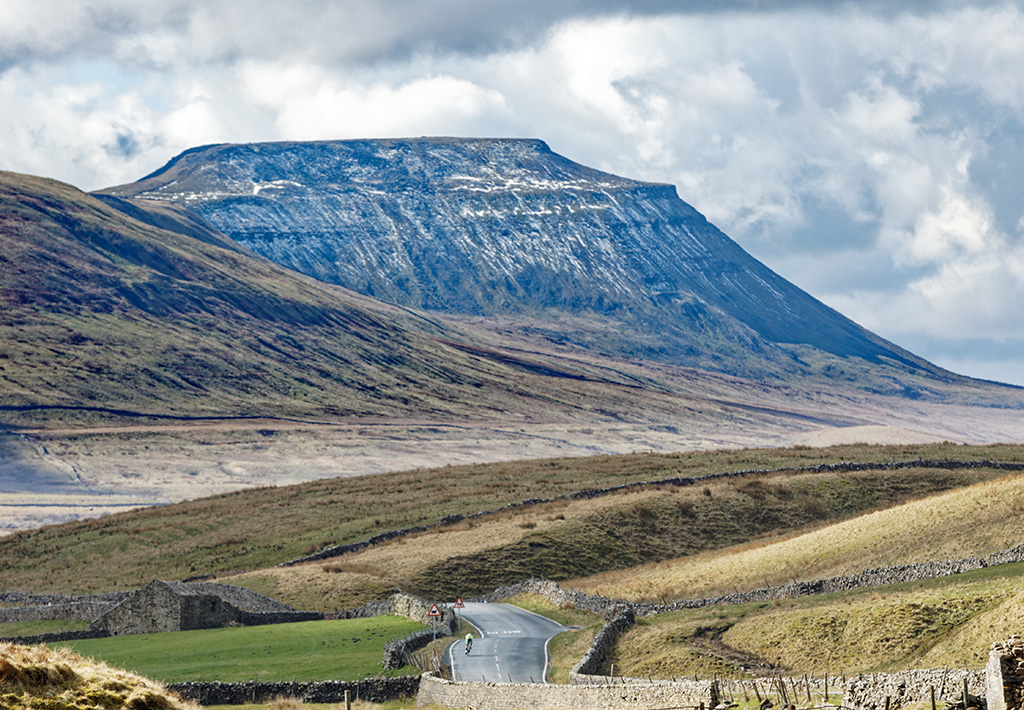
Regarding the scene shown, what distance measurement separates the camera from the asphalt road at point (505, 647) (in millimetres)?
41281

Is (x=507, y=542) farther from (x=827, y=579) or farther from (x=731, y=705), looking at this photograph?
(x=731, y=705)

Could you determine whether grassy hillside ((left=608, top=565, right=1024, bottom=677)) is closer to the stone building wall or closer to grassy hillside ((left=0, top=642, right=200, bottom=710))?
grassy hillside ((left=0, top=642, right=200, bottom=710))

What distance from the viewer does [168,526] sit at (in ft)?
331

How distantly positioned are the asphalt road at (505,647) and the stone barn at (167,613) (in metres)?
12.2

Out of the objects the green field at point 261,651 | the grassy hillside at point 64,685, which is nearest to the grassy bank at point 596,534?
the green field at point 261,651

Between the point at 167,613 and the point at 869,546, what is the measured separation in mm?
33181

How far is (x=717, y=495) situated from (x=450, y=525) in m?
19.5

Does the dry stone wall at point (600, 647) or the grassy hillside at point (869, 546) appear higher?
the grassy hillside at point (869, 546)

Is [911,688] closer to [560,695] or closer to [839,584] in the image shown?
[560,695]

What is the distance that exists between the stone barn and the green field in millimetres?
1110

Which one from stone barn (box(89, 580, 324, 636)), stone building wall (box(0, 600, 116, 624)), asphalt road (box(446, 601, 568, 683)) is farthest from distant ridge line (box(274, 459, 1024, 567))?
asphalt road (box(446, 601, 568, 683))

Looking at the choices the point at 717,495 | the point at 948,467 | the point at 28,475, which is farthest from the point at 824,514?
the point at 28,475

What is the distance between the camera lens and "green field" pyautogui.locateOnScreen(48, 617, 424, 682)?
43406mm

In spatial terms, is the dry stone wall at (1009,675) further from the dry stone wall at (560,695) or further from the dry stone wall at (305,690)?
the dry stone wall at (305,690)
